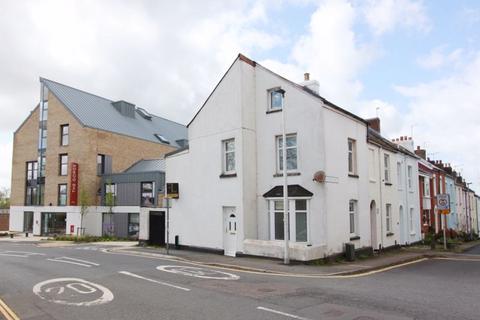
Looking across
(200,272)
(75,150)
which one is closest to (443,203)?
(200,272)

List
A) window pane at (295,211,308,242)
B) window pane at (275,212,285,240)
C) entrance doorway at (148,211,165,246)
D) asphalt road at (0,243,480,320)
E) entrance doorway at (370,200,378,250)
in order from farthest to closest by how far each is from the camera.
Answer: entrance doorway at (148,211,165,246)
entrance doorway at (370,200,378,250)
window pane at (275,212,285,240)
window pane at (295,211,308,242)
asphalt road at (0,243,480,320)

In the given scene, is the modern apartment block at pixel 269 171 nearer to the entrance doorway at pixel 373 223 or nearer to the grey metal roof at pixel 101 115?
the entrance doorway at pixel 373 223

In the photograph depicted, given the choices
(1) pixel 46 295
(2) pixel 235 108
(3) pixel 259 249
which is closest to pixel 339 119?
(2) pixel 235 108

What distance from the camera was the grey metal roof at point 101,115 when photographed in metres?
39.7

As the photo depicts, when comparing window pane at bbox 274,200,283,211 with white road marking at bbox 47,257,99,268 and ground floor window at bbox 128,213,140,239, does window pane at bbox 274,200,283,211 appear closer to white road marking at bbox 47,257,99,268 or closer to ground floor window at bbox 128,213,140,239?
white road marking at bbox 47,257,99,268

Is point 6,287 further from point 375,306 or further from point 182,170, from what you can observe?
point 182,170

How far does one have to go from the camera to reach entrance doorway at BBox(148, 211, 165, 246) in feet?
76.4

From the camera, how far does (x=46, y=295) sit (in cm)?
967

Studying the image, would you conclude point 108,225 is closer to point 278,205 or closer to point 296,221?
point 278,205

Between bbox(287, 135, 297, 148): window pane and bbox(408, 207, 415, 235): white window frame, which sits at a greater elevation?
bbox(287, 135, 297, 148): window pane

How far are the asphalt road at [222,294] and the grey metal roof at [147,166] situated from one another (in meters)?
23.9

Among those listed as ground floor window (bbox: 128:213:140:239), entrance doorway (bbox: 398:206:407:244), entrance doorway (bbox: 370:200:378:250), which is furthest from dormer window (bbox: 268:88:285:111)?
ground floor window (bbox: 128:213:140:239)

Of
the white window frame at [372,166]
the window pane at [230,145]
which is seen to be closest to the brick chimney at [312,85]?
the white window frame at [372,166]

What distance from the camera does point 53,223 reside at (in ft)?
127
